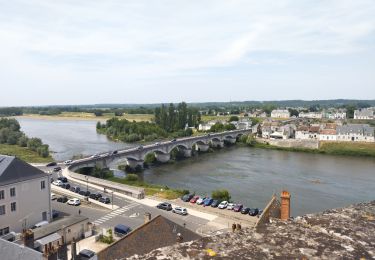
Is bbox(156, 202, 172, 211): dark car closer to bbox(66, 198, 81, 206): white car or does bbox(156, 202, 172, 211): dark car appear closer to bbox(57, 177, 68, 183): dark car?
bbox(66, 198, 81, 206): white car

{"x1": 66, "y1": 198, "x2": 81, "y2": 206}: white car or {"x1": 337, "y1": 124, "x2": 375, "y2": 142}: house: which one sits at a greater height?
{"x1": 337, "y1": 124, "x2": 375, "y2": 142}: house

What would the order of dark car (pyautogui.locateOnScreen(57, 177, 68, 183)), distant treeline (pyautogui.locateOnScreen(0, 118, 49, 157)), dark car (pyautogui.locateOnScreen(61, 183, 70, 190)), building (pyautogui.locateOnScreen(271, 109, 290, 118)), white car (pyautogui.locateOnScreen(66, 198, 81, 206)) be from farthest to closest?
building (pyautogui.locateOnScreen(271, 109, 290, 118)), distant treeline (pyautogui.locateOnScreen(0, 118, 49, 157)), dark car (pyautogui.locateOnScreen(57, 177, 68, 183)), dark car (pyautogui.locateOnScreen(61, 183, 70, 190)), white car (pyautogui.locateOnScreen(66, 198, 81, 206))

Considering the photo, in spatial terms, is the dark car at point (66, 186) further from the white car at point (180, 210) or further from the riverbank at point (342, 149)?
the riverbank at point (342, 149)

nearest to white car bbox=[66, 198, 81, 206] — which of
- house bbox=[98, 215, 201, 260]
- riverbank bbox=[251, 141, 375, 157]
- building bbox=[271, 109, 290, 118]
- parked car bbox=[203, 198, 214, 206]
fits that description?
parked car bbox=[203, 198, 214, 206]

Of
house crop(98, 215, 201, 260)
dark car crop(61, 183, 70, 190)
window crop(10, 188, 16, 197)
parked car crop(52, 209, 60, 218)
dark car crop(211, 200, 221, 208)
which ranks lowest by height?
dark car crop(211, 200, 221, 208)

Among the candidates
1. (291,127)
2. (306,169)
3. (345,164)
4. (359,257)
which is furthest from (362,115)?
(359,257)

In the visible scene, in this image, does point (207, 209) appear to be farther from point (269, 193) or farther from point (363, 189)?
point (363, 189)

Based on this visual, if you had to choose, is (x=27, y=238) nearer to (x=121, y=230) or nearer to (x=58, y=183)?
(x=121, y=230)
